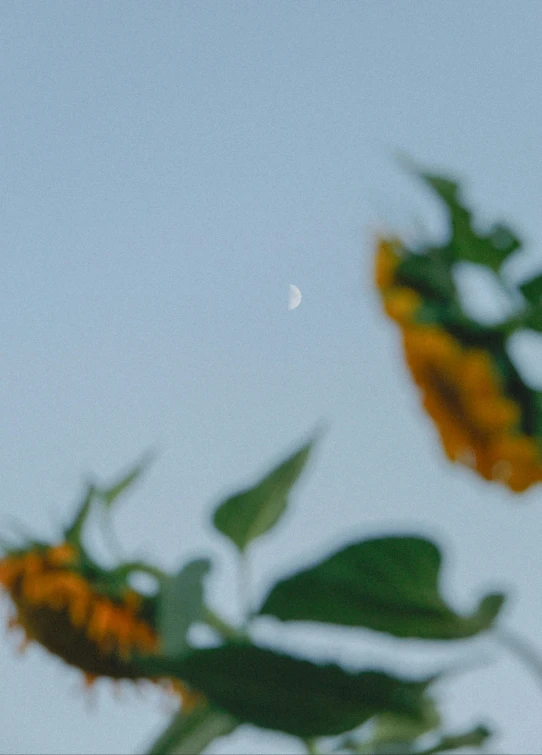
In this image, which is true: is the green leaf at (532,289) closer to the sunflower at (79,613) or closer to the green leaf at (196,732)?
the green leaf at (196,732)

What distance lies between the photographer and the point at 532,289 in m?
0.53

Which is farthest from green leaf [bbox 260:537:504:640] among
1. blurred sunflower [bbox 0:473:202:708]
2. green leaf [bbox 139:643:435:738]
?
blurred sunflower [bbox 0:473:202:708]

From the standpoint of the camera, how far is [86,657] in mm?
1105

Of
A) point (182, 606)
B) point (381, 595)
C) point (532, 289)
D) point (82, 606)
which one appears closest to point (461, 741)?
point (381, 595)

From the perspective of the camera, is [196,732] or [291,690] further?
[196,732]

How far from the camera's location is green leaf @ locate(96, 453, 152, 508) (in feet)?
3.22

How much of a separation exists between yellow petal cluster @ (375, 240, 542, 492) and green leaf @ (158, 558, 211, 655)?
0.77 ft

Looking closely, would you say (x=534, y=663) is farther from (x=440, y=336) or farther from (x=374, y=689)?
(x=440, y=336)

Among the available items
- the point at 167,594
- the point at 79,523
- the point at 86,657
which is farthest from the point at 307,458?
the point at 86,657

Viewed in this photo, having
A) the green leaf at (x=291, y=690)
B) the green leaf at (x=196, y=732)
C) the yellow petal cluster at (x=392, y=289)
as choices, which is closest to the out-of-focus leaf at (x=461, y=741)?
the green leaf at (x=291, y=690)

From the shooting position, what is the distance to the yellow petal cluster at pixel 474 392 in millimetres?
556

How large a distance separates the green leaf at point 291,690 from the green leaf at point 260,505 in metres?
0.22

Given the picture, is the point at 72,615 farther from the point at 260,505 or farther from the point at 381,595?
the point at 381,595

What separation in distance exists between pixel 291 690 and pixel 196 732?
0.18 m
